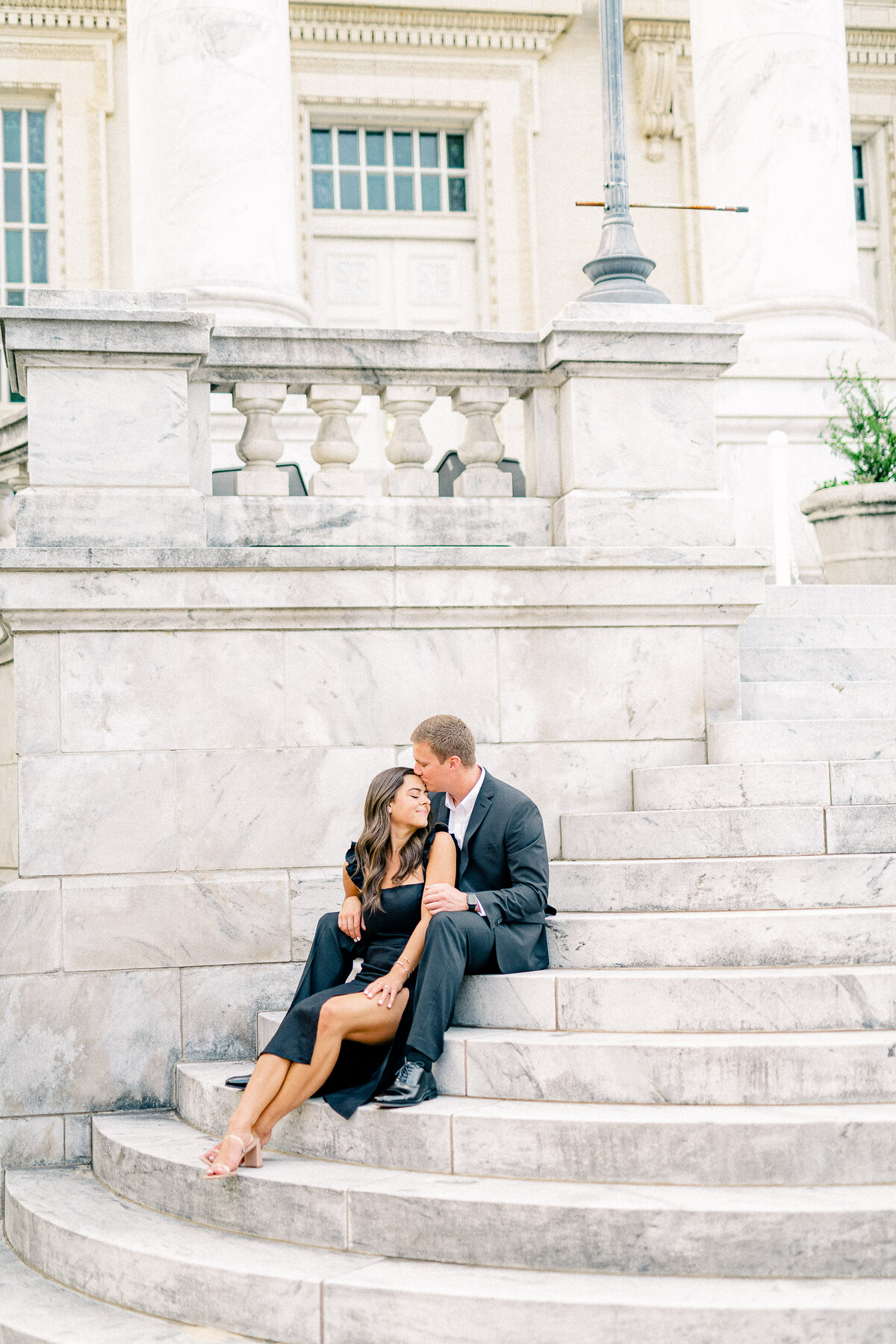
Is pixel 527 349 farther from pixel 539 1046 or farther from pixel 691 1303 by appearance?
pixel 691 1303

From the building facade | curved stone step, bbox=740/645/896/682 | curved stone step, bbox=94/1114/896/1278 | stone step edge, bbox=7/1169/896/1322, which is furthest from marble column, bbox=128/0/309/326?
stone step edge, bbox=7/1169/896/1322

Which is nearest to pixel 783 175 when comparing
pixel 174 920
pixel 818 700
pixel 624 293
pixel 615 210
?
pixel 615 210

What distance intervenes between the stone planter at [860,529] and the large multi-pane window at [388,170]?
27.2 feet

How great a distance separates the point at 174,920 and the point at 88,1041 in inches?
23.5

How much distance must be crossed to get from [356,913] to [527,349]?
2.92 m

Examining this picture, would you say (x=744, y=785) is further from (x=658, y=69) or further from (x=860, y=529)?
(x=658, y=69)

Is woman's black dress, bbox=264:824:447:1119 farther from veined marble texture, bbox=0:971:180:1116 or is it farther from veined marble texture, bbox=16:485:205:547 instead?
veined marble texture, bbox=16:485:205:547

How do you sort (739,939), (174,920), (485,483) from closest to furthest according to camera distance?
(739,939) < (174,920) < (485,483)

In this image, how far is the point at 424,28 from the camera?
15.5 metres

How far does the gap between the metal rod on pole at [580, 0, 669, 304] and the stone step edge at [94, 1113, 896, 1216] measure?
13.3 ft

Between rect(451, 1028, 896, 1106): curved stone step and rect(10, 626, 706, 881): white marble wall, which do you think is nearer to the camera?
rect(451, 1028, 896, 1106): curved stone step

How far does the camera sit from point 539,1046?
16.0 feet

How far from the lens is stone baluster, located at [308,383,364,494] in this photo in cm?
679

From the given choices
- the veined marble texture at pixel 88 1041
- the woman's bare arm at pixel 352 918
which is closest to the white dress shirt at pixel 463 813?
the woman's bare arm at pixel 352 918
